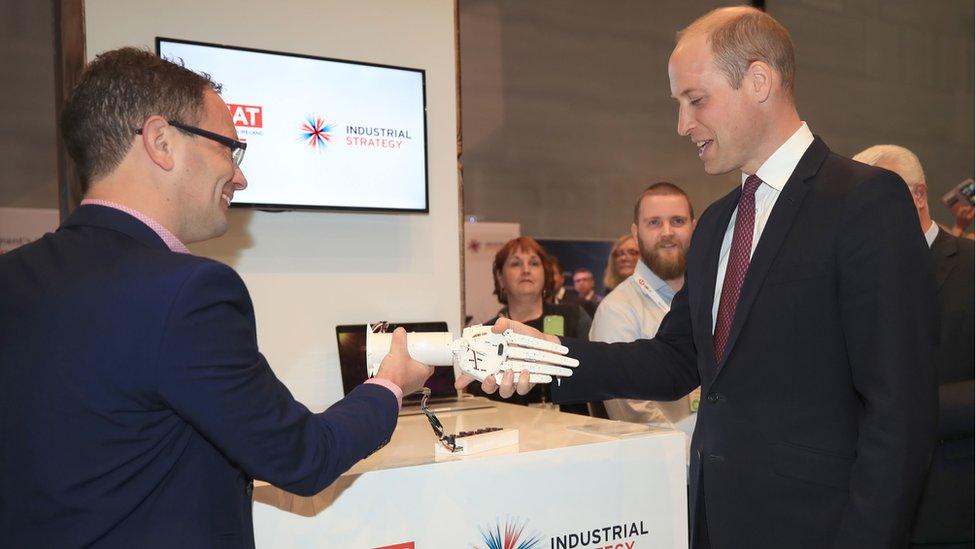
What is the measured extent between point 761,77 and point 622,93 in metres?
8.50

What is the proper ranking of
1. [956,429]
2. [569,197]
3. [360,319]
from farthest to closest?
1. [569,197]
2. [360,319]
3. [956,429]

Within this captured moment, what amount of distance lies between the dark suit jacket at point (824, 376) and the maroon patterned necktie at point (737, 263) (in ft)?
0.12

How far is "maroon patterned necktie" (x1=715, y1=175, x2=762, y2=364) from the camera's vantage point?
5.75 feet

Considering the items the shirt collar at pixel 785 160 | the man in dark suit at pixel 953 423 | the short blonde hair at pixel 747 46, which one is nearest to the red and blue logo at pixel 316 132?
the short blonde hair at pixel 747 46

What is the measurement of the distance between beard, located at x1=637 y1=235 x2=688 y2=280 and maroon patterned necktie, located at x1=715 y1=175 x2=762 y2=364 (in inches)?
69.4

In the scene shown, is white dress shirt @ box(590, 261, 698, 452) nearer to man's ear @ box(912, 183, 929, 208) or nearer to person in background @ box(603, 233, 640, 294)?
man's ear @ box(912, 183, 929, 208)

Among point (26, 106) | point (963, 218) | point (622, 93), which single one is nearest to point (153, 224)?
point (963, 218)

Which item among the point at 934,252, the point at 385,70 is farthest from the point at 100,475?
the point at 934,252

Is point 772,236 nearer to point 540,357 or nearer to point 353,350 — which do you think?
point 540,357

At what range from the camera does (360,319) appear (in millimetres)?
3113

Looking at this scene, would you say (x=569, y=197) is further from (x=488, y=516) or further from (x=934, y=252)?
(x=488, y=516)

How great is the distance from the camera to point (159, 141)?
1.46m

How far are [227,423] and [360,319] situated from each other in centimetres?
182

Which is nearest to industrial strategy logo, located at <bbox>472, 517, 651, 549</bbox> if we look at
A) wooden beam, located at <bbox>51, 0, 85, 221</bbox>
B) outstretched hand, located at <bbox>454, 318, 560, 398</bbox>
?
outstretched hand, located at <bbox>454, 318, 560, 398</bbox>
